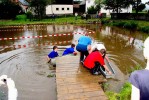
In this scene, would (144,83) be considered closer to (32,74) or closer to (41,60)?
(32,74)

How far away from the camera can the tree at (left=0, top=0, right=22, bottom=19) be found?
46.0m

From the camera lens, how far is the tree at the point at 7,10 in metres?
46.0

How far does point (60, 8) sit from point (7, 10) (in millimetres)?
15301

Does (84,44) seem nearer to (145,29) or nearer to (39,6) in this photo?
(145,29)

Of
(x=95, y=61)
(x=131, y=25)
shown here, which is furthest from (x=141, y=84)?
(x=131, y=25)

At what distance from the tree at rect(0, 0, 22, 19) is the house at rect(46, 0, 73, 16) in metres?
10.9

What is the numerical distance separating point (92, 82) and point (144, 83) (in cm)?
524

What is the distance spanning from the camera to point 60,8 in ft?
188

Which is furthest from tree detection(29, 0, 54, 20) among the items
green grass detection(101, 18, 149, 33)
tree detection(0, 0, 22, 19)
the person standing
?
the person standing

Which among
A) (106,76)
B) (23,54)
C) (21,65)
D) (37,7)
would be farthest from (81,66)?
(37,7)

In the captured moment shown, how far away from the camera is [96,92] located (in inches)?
254

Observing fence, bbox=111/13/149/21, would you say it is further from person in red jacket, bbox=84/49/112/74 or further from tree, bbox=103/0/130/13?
person in red jacket, bbox=84/49/112/74

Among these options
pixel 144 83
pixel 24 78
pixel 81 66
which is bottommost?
pixel 24 78

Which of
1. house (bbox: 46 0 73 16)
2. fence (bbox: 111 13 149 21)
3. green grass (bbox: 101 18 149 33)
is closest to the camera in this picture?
green grass (bbox: 101 18 149 33)
